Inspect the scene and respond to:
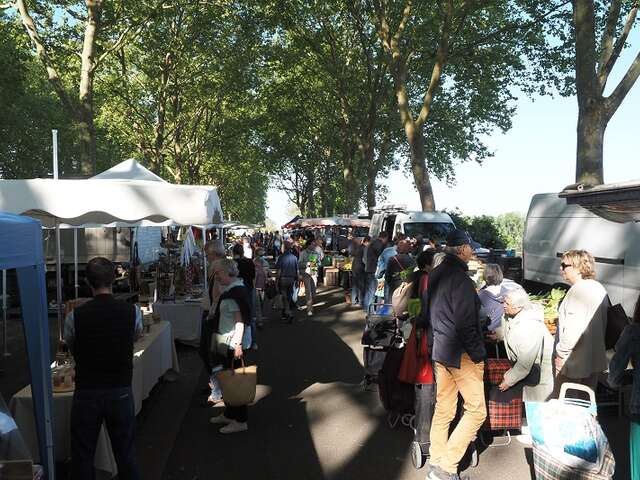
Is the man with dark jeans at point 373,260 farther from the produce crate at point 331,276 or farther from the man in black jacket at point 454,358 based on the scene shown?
the produce crate at point 331,276

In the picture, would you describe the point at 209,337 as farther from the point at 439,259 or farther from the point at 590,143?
the point at 590,143

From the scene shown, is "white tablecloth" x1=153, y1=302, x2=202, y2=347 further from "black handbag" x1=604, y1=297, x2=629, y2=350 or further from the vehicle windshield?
the vehicle windshield

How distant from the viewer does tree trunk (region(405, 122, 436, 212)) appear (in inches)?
702

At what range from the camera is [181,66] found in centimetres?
2750

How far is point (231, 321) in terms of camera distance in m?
5.72

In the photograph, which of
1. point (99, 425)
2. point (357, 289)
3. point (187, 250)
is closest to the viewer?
point (99, 425)

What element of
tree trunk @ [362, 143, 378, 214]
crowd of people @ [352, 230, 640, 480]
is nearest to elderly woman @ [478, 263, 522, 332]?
crowd of people @ [352, 230, 640, 480]

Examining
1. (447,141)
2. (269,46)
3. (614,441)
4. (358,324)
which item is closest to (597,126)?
(358,324)

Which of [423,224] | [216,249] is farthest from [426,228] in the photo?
[216,249]

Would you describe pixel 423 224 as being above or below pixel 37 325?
above

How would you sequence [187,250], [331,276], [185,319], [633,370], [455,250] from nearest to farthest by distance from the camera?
[633,370] < [455,250] < [185,319] < [187,250] < [331,276]

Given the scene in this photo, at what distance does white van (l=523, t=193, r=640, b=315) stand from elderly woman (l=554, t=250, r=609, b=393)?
1.93 meters

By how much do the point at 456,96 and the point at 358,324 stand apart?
22.3 meters

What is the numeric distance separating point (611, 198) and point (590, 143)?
9.13 meters
